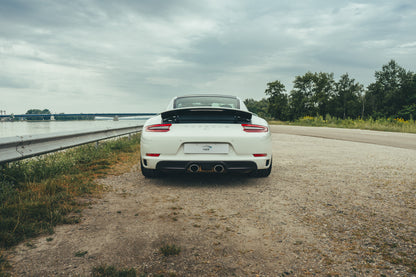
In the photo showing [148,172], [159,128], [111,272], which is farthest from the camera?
[148,172]

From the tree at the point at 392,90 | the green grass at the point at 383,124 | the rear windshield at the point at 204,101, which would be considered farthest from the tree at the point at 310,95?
the rear windshield at the point at 204,101

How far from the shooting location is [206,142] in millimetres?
4160

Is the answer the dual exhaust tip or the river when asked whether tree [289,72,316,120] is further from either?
the dual exhaust tip

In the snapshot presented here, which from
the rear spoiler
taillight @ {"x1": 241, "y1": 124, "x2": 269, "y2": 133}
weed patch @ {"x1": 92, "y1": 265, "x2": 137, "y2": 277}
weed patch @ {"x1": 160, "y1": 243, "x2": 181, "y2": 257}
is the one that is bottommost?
weed patch @ {"x1": 160, "y1": 243, "x2": 181, "y2": 257}

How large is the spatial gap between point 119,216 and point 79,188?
1.21 m

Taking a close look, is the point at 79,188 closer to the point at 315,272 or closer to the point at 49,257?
the point at 49,257

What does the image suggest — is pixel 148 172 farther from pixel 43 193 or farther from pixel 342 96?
pixel 342 96

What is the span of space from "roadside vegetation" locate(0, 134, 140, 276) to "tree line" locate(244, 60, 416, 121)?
70163mm

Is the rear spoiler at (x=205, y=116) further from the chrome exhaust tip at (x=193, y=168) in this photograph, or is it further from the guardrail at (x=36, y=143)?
the guardrail at (x=36, y=143)

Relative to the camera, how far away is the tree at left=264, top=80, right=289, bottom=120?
8187 cm

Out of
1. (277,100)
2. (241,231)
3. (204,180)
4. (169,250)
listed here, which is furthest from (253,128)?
(277,100)

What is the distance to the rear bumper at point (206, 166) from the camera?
411 cm

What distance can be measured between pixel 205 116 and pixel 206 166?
2.58 feet

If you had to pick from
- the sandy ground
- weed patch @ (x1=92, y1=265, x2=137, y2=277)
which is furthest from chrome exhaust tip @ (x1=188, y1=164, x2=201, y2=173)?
weed patch @ (x1=92, y1=265, x2=137, y2=277)
